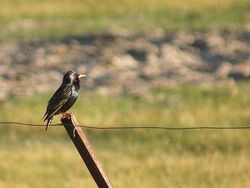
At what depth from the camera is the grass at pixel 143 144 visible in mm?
20328

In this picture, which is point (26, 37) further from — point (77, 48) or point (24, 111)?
point (24, 111)

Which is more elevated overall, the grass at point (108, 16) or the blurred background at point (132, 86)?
the blurred background at point (132, 86)

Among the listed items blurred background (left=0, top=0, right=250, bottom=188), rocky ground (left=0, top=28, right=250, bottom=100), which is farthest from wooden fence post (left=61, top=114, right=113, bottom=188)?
rocky ground (left=0, top=28, right=250, bottom=100)

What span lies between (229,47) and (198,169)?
1778 cm

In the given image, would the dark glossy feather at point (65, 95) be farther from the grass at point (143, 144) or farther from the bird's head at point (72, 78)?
the grass at point (143, 144)

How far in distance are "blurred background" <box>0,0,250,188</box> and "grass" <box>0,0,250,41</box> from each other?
49 millimetres

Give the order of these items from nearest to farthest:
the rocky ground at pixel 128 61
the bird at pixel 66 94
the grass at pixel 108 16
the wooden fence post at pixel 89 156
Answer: the wooden fence post at pixel 89 156
the bird at pixel 66 94
the rocky ground at pixel 128 61
the grass at pixel 108 16

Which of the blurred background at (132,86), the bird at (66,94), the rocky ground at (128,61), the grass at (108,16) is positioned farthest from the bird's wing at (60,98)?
the grass at (108,16)

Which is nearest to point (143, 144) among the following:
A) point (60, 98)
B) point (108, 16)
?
point (60, 98)

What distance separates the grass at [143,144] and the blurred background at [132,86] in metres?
0.03

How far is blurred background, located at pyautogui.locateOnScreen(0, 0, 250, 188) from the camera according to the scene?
838 inches

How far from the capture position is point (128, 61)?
36.2 meters

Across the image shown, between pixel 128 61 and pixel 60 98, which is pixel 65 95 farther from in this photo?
pixel 128 61

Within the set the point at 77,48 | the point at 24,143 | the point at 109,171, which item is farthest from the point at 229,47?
the point at 109,171
